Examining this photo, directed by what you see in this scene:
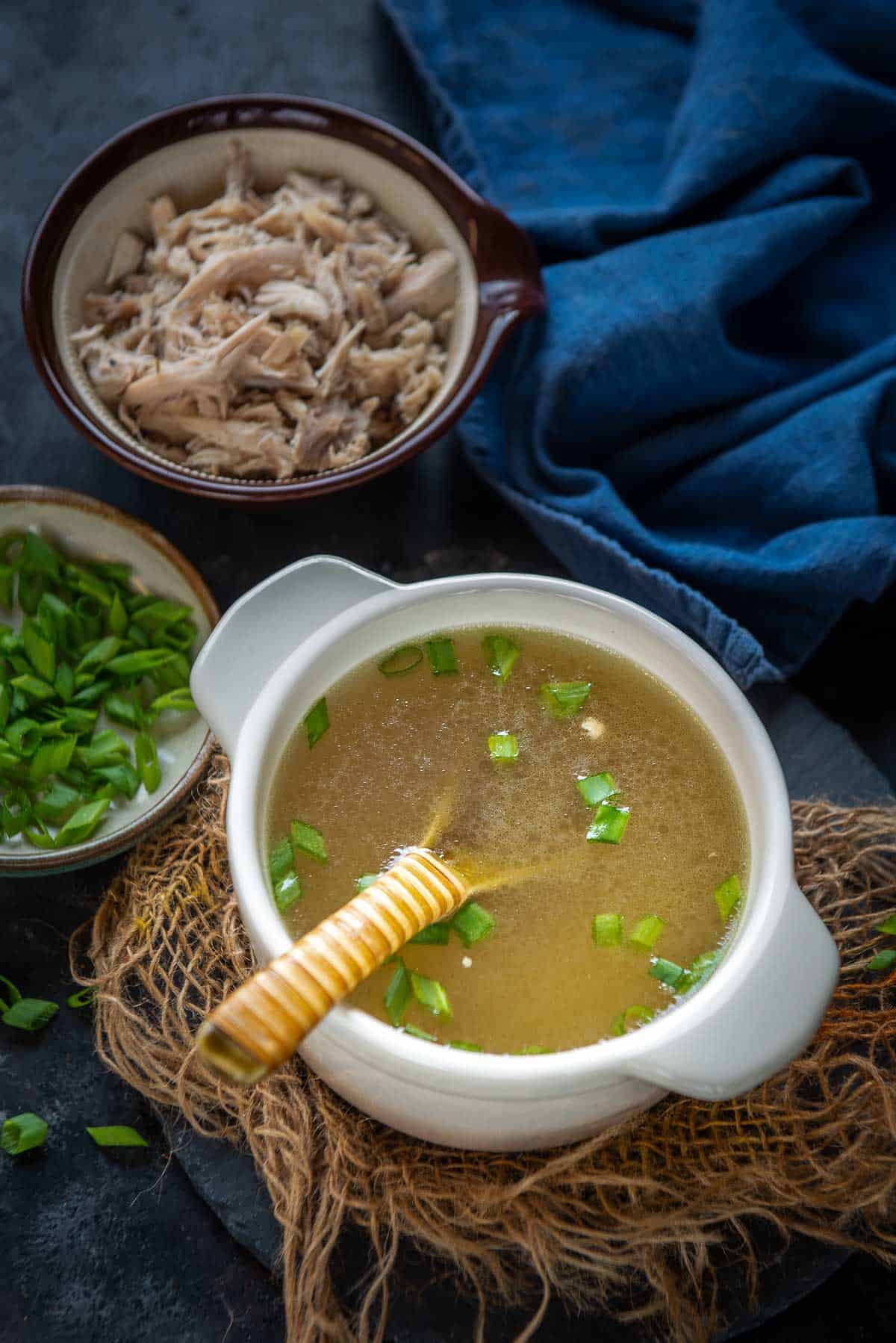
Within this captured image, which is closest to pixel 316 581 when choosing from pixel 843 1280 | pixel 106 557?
pixel 106 557

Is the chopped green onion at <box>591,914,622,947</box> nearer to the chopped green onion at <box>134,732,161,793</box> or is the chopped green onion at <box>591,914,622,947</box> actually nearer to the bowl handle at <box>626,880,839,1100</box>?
the bowl handle at <box>626,880,839,1100</box>

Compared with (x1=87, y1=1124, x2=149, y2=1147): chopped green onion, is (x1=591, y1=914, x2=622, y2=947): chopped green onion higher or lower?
higher

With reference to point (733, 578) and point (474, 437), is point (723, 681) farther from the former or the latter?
point (474, 437)

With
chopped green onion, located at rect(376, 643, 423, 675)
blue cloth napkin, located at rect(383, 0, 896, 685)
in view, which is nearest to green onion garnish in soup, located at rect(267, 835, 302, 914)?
chopped green onion, located at rect(376, 643, 423, 675)

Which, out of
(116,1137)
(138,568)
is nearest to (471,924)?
(116,1137)

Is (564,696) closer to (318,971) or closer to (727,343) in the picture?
(318,971)

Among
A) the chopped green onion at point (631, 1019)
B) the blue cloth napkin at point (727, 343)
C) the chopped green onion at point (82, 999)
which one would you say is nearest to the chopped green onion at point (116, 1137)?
the chopped green onion at point (82, 999)
